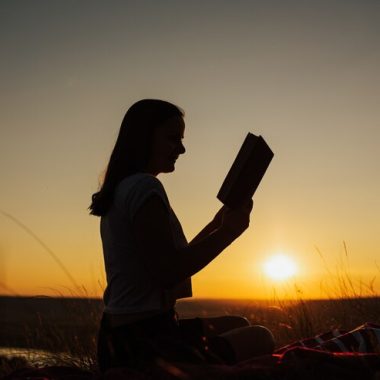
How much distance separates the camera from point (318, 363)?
2.37 metres

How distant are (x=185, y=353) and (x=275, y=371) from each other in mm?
454

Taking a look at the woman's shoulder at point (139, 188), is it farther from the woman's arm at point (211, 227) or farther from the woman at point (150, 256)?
the woman's arm at point (211, 227)

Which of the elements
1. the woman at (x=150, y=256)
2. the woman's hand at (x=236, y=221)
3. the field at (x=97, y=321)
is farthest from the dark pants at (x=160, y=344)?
the field at (x=97, y=321)

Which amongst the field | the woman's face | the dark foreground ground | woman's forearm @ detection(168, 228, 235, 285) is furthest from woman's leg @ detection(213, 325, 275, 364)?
the dark foreground ground

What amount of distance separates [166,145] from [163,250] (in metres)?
0.70

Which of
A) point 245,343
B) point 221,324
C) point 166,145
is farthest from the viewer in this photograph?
point 221,324

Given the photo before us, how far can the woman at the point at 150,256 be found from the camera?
2475 mm

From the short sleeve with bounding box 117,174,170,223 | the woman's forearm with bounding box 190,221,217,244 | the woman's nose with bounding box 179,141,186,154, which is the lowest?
the woman's forearm with bounding box 190,221,217,244

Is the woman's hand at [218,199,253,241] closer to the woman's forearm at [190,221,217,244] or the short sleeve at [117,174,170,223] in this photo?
the short sleeve at [117,174,170,223]

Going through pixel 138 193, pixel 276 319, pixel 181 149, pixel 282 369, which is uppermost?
pixel 181 149

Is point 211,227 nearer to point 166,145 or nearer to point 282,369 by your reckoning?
point 166,145

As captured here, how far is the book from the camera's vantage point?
104 inches

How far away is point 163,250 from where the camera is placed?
244 centimetres

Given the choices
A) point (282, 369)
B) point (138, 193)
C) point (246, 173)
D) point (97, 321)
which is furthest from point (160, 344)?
point (97, 321)
